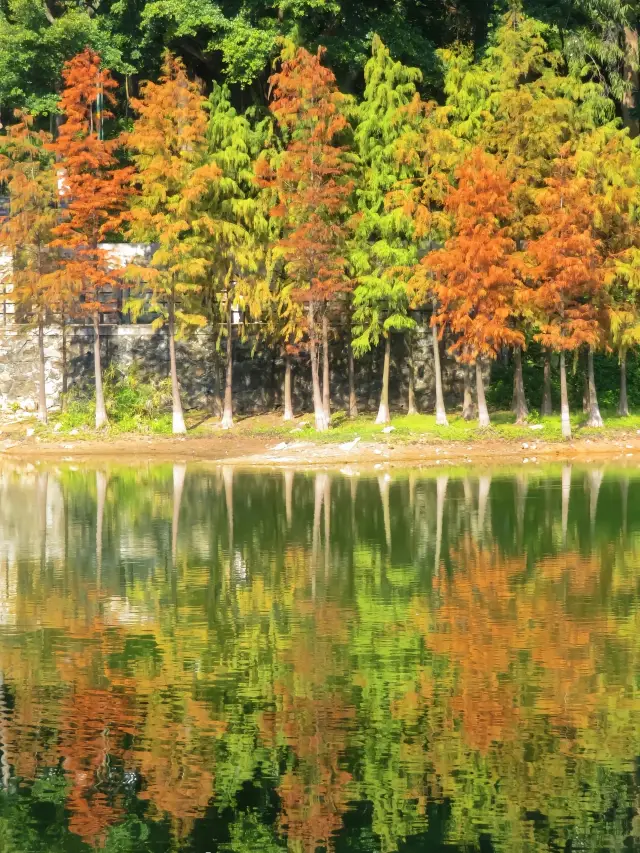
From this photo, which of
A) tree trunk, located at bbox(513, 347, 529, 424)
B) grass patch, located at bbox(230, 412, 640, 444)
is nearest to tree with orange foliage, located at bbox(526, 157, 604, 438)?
grass patch, located at bbox(230, 412, 640, 444)

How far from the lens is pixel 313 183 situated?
161ft

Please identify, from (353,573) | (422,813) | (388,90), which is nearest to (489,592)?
(353,573)

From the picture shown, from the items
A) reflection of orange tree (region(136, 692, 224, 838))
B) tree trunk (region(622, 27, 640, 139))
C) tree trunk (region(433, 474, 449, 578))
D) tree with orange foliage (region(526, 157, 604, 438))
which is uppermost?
tree trunk (region(622, 27, 640, 139))

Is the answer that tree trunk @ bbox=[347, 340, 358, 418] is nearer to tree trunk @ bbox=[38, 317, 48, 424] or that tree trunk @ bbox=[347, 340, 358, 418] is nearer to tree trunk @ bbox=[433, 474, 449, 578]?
tree trunk @ bbox=[38, 317, 48, 424]

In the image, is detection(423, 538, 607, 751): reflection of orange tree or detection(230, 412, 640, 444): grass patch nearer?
detection(423, 538, 607, 751): reflection of orange tree

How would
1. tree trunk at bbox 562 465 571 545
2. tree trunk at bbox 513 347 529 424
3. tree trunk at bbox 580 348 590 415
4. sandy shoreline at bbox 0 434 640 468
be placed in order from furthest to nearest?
tree trunk at bbox 580 348 590 415 < tree trunk at bbox 513 347 529 424 < sandy shoreline at bbox 0 434 640 468 < tree trunk at bbox 562 465 571 545

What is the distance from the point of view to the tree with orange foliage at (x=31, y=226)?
51.2m

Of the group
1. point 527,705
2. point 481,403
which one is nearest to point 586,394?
point 481,403

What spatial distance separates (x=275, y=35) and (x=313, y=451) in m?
16.8

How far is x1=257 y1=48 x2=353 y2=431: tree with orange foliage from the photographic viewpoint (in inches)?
1917

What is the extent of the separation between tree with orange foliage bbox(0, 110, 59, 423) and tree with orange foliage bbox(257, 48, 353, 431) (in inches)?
305

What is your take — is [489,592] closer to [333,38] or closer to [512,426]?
[512,426]

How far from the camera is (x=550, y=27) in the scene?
53.6m

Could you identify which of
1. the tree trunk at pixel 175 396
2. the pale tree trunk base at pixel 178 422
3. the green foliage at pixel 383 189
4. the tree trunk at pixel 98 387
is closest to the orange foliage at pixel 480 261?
the green foliage at pixel 383 189
